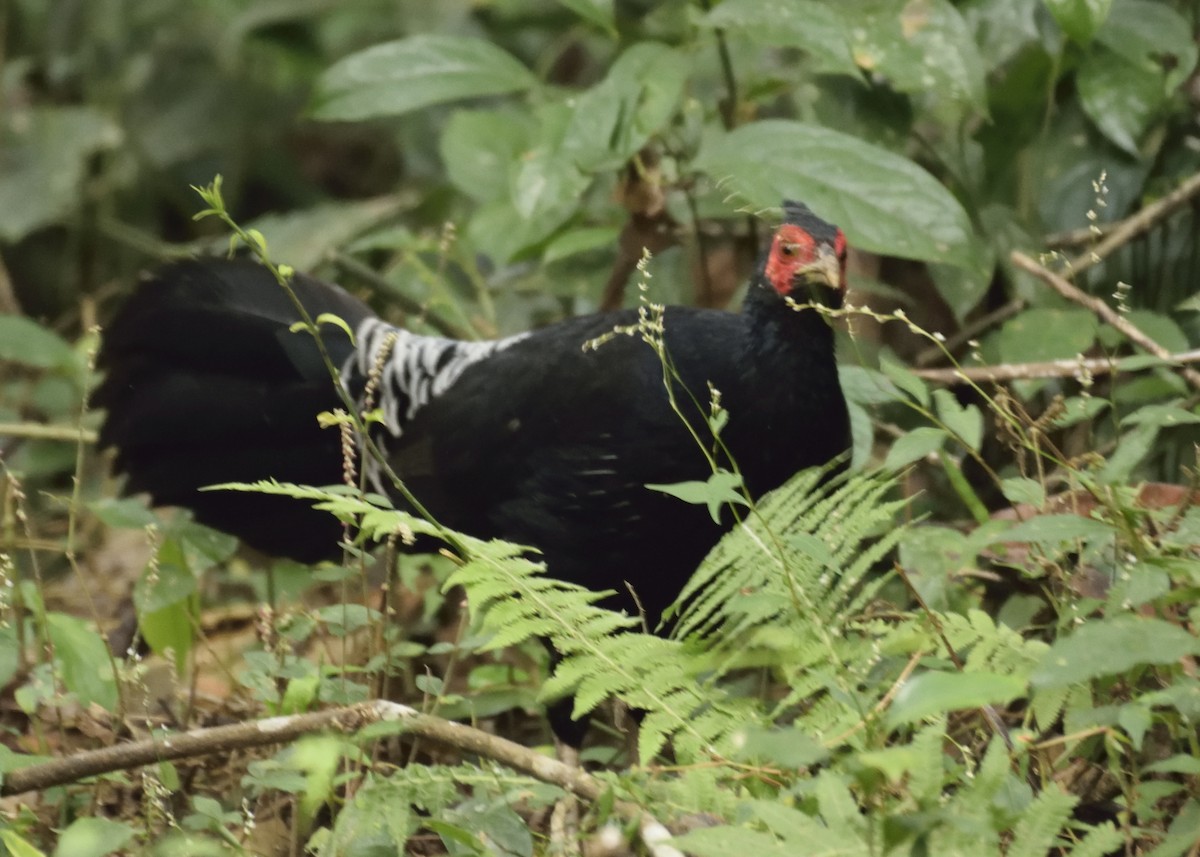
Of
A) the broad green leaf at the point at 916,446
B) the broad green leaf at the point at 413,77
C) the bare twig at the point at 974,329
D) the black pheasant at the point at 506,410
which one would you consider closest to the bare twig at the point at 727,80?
the broad green leaf at the point at 413,77

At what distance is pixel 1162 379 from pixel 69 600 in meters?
3.27

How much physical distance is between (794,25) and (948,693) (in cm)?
208

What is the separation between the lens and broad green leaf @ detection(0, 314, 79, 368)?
379cm

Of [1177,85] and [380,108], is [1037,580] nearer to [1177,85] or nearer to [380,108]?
[1177,85]

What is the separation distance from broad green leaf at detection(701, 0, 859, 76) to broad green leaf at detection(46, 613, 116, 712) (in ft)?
6.28

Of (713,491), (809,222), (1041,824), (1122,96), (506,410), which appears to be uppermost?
(1122,96)

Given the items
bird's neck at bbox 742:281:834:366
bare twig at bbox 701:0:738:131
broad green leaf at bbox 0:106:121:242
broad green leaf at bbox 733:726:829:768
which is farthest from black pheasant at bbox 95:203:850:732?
broad green leaf at bbox 0:106:121:242

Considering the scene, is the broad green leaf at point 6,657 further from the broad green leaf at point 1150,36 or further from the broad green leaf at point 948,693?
the broad green leaf at point 1150,36

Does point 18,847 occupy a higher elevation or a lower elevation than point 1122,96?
lower

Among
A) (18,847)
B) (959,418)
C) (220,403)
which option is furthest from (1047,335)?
(18,847)

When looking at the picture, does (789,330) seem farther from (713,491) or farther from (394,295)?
(394,295)

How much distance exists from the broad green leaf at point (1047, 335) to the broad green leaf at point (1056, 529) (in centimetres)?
114

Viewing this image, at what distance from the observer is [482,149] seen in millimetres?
4105

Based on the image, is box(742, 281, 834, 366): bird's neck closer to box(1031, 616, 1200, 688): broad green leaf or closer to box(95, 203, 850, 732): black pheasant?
box(95, 203, 850, 732): black pheasant
